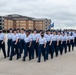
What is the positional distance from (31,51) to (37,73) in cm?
457

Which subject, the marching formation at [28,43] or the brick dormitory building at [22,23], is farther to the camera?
the brick dormitory building at [22,23]

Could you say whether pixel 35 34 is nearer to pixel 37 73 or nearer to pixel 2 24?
pixel 37 73

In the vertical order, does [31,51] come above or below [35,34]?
below

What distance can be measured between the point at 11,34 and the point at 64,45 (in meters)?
6.03

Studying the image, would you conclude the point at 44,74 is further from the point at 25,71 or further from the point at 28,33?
the point at 28,33

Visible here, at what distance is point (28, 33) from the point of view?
44.3 ft

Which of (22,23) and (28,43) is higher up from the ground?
(28,43)

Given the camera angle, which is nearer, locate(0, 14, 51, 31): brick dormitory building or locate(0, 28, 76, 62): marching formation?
locate(0, 28, 76, 62): marching formation

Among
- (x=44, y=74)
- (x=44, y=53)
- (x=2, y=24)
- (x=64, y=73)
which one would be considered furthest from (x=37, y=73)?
(x=2, y=24)

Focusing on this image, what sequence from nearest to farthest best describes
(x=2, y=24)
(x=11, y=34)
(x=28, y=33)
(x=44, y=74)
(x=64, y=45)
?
(x=44, y=74), (x=28, y=33), (x=11, y=34), (x=64, y=45), (x=2, y=24)

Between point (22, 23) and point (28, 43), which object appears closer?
point (28, 43)

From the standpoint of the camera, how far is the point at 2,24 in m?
117

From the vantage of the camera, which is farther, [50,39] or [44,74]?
[50,39]

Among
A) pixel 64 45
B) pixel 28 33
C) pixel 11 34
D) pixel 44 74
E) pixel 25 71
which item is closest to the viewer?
pixel 44 74
